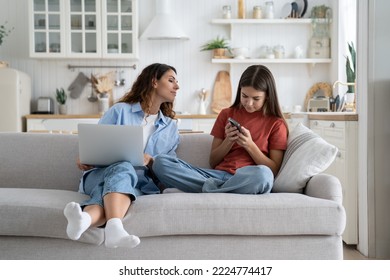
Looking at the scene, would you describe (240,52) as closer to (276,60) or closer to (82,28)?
(276,60)

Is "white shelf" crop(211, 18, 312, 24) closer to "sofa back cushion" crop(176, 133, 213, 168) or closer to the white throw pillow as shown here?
"sofa back cushion" crop(176, 133, 213, 168)

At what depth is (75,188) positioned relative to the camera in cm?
279

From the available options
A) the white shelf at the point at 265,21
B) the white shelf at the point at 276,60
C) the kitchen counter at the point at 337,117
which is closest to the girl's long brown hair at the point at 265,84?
the kitchen counter at the point at 337,117

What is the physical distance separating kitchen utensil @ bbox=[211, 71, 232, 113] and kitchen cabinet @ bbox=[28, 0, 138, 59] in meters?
0.86

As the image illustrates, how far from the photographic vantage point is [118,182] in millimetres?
2207

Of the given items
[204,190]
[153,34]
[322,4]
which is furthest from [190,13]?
[204,190]

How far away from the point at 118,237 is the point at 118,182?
0.29 meters

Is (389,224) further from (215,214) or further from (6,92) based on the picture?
(6,92)

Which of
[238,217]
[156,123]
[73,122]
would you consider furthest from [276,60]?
[238,217]

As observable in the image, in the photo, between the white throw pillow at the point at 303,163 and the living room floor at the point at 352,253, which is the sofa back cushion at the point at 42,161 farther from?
the living room floor at the point at 352,253

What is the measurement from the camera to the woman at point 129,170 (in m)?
1.98

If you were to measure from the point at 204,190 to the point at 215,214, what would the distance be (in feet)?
0.81

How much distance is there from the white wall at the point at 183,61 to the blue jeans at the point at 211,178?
3192 millimetres

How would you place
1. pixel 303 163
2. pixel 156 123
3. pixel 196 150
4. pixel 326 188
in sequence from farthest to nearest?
1. pixel 196 150
2. pixel 156 123
3. pixel 303 163
4. pixel 326 188
